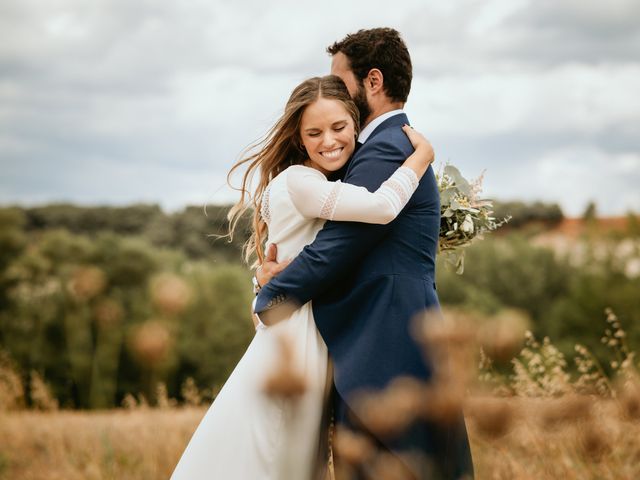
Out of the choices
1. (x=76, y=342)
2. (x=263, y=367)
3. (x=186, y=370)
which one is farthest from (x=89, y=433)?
(x=186, y=370)

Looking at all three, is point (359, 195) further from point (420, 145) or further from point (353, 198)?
point (420, 145)

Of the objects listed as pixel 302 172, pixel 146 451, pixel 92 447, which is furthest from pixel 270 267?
pixel 92 447

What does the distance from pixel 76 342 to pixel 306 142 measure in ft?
102

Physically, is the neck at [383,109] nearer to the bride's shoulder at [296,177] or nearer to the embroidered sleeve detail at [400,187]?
the bride's shoulder at [296,177]

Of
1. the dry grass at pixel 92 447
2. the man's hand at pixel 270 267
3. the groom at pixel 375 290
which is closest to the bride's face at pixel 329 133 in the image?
the groom at pixel 375 290

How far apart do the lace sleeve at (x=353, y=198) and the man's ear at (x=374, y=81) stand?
1.89 feet

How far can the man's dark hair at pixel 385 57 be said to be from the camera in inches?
129

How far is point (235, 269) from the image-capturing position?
3788 centimetres

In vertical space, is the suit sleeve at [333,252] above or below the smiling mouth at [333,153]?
below

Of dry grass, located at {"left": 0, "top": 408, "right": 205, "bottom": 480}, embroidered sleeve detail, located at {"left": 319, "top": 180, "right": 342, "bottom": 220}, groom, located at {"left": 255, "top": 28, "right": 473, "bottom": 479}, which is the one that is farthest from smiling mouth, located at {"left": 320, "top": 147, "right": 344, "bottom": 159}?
dry grass, located at {"left": 0, "top": 408, "right": 205, "bottom": 480}

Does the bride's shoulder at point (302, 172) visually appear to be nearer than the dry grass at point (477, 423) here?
No

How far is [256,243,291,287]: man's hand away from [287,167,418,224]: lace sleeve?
263 millimetres

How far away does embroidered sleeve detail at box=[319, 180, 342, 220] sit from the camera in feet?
9.36

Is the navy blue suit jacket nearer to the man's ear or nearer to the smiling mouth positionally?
the smiling mouth
